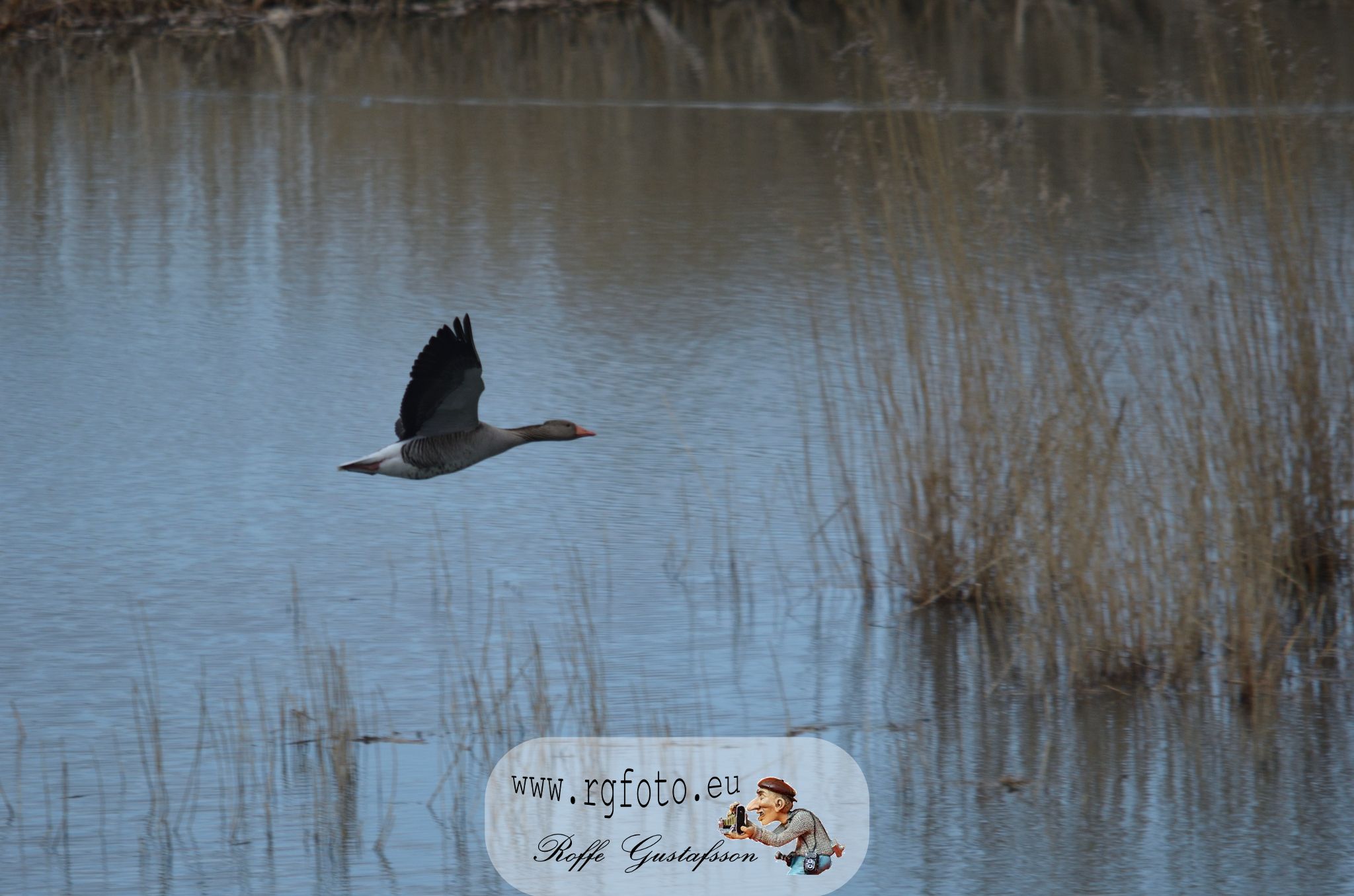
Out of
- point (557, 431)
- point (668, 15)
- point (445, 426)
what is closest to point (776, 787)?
point (557, 431)

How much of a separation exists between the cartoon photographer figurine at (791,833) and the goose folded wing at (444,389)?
101 cm

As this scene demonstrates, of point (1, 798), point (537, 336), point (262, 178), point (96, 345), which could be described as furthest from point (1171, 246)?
point (1, 798)

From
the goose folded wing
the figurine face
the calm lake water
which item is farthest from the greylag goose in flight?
the figurine face

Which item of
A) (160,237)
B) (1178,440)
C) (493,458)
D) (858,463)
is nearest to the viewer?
(1178,440)

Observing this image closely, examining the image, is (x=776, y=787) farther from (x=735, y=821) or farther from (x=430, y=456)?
A: (x=430, y=456)

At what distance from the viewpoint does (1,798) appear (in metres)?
3.58

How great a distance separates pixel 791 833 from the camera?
3.44 m

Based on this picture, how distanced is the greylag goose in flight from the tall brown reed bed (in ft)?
3.17

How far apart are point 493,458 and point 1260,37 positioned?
2.71 m

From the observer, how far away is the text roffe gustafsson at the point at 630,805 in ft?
11.2

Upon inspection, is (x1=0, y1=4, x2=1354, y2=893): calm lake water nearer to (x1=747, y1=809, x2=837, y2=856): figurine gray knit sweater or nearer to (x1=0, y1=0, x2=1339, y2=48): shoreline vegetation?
(x1=747, y1=809, x2=837, y2=856): figurine gray knit sweater

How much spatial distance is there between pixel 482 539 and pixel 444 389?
1311mm

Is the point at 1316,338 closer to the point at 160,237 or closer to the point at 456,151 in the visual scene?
the point at 160,237

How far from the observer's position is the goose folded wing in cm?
385
